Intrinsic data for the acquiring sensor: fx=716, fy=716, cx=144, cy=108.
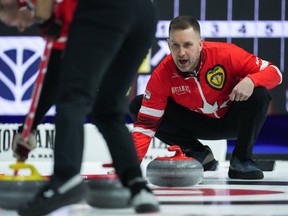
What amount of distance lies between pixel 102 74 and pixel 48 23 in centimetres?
20

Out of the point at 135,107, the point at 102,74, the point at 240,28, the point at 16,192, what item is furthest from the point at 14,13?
the point at 240,28

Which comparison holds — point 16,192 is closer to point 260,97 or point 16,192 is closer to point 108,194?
point 108,194

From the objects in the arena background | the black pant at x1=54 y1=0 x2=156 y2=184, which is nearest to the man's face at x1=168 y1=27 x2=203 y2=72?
the black pant at x1=54 y1=0 x2=156 y2=184

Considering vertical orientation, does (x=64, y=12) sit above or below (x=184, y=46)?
above

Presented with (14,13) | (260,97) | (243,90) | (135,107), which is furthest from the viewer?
(135,107)

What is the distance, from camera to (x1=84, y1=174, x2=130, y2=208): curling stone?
1.98m

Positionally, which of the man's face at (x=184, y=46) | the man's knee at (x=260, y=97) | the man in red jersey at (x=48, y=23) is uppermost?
the man in red jersey at (x=48, y=23)

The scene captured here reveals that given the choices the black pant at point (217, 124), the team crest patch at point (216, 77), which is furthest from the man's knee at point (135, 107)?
the team crest patch at point (216, 77)

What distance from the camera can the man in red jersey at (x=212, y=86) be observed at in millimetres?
3205

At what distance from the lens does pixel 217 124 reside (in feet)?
11.7

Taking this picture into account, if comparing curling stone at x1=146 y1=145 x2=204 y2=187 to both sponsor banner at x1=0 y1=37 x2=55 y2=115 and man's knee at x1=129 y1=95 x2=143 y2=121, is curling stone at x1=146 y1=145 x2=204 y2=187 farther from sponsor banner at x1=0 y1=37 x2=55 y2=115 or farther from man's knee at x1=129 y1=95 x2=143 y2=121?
sponsor banner at x1=0 y1=37 x2=55 y2=115

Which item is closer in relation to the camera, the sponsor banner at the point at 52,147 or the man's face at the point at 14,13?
the man's face at the point at 14,13

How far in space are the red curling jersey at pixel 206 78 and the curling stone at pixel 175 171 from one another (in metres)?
0.43

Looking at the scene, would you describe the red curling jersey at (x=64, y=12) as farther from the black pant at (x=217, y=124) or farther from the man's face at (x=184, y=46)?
the black pant at (x=217, y=124)
